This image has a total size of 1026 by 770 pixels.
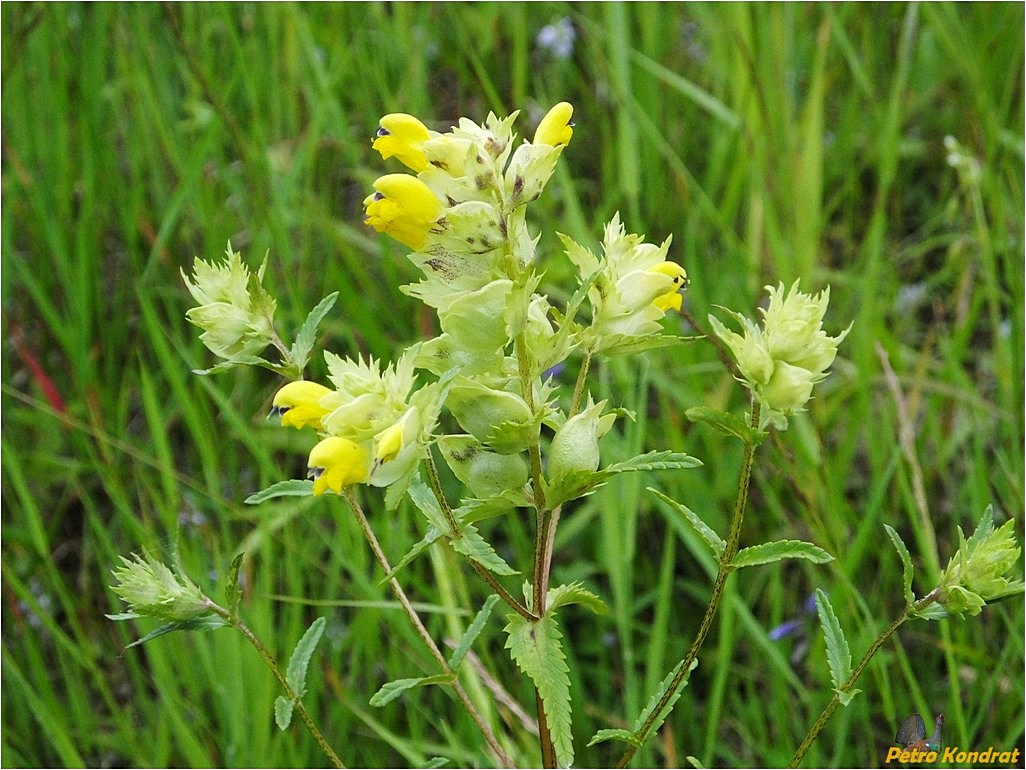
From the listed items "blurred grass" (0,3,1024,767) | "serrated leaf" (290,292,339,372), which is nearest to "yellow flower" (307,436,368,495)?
"serrated leaf" (290,292,339,372)

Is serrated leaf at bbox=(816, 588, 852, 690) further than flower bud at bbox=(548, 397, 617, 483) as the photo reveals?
Yes

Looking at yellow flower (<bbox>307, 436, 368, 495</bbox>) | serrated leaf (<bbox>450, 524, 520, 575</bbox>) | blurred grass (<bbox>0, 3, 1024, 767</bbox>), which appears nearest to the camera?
yellow flower (<bbox>307, 436, 368, 495</bbox>)

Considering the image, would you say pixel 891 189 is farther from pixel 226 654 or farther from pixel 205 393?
pixel 226 654

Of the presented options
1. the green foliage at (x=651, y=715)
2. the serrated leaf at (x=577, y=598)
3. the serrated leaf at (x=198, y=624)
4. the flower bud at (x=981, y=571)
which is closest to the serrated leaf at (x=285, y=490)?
the serrated leaf at (x=198, y=624)

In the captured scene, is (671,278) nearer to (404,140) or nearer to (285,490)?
(404,140)

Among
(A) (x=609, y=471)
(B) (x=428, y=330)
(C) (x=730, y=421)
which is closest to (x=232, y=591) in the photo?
(A) (x=609, y=471)

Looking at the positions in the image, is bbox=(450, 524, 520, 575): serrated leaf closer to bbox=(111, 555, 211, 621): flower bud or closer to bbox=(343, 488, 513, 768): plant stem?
bbox=(343, 488, 513, 768): plant stem
